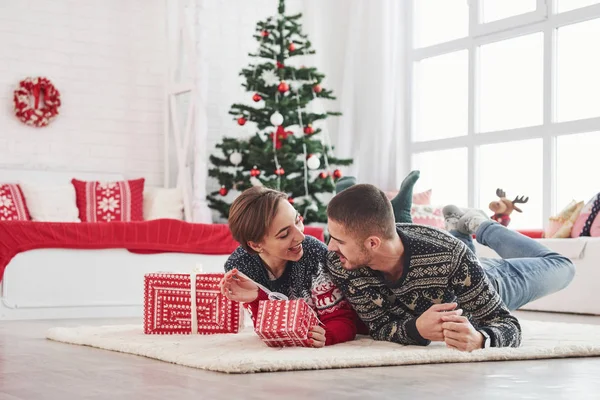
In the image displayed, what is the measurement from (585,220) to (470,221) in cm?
194

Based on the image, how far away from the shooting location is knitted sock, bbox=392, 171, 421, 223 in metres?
3.29

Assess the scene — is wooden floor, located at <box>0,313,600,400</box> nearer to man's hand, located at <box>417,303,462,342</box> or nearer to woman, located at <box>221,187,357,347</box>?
man's hand, located at <box>417,303,462,342</box>

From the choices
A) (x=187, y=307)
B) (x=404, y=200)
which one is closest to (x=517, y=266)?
(x=404, y=200)

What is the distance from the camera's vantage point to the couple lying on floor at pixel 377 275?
234 centimetres

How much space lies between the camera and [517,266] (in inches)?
115

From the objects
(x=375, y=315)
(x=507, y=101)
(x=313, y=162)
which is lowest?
(x=375, y=315)

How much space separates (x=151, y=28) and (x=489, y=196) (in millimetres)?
2785

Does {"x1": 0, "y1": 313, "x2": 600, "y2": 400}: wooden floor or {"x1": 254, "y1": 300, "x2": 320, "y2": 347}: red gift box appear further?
{"x1": 254, "y1": 300, "x2": 320, "y2": 347}: red gift box

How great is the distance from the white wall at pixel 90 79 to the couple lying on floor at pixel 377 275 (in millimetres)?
3651

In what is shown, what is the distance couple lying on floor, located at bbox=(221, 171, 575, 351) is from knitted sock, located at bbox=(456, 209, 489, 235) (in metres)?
0.35

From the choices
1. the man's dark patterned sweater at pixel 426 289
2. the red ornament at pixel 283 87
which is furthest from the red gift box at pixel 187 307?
the red ornament at pixel 283 87

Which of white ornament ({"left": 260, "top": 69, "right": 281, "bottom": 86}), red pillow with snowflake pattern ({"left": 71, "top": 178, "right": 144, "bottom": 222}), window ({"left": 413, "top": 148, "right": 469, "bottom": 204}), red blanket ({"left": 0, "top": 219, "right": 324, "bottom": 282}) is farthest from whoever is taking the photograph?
window ({"left": 413, "top": 148, "right": 469, "bottom": 204})

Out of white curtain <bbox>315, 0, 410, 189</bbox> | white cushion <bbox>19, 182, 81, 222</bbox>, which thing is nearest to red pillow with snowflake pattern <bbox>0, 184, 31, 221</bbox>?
white cushion <bbox>19, 182, 81, 222</bbox>

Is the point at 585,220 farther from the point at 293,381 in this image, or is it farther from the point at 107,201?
the point at 293,381
